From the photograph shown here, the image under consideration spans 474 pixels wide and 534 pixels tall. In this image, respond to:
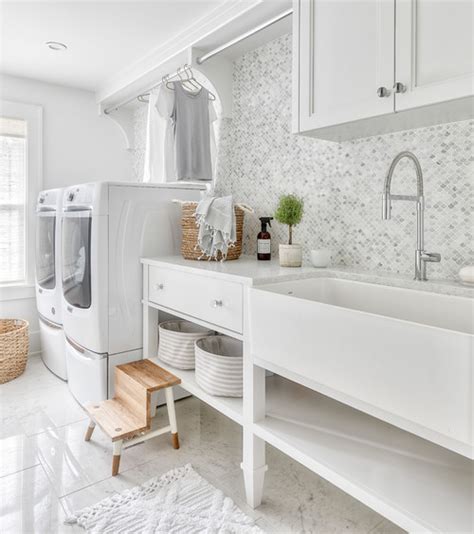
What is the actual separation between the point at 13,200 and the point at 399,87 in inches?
127

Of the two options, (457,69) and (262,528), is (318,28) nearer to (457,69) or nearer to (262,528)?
(457,69)

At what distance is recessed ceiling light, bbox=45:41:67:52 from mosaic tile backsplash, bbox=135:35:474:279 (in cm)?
119

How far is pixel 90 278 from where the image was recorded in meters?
2.35

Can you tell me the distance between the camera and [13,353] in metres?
2.99

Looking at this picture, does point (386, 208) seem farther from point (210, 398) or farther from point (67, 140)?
point (67, 140)

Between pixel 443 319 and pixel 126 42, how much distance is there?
8.22 ft

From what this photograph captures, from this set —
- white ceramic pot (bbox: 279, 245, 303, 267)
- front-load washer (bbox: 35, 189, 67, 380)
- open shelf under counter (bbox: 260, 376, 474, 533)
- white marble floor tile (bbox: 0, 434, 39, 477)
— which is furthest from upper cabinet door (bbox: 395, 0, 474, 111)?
front-load washer (bbox: 35, 189, 67, 380)

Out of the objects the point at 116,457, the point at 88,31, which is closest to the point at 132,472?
the point at 116,457

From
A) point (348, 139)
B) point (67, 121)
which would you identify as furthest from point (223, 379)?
point (67, 121)

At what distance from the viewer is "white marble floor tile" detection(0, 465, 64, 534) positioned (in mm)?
1523

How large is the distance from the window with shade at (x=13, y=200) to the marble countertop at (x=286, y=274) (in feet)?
6.55

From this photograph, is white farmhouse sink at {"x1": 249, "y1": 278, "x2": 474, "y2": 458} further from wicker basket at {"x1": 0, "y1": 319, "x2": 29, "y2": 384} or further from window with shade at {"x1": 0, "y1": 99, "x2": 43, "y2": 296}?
window with shade at {"x1": 0, "y1": 99, "x2": 43, "y2": 296}

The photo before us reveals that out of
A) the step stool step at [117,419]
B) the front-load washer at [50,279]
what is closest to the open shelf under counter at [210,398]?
the step stool step at [117,419]

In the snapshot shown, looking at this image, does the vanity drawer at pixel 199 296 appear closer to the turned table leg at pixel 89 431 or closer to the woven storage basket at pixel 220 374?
the woven storage basket at pixel 220 374
